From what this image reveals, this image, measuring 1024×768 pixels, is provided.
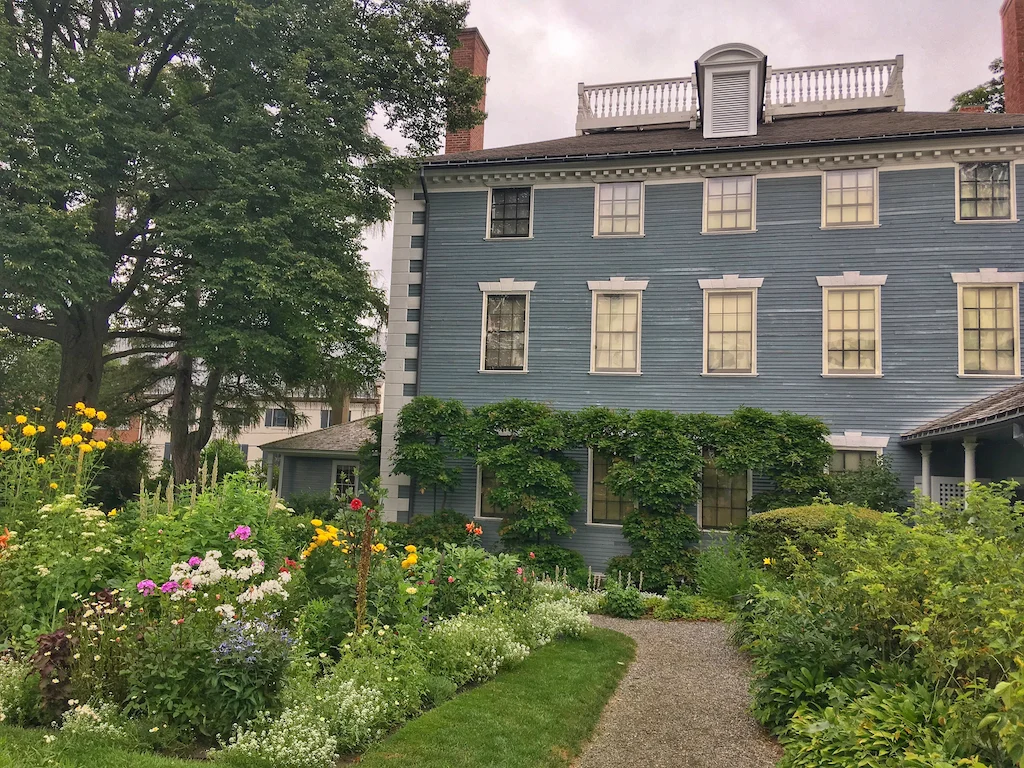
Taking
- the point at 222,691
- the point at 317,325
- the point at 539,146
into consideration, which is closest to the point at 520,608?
the point at 222,691

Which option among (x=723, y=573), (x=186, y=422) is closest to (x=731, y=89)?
(x=723, y=573)

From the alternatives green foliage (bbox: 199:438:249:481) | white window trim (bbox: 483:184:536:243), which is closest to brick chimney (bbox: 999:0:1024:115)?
white window trim (bbox: 483:184:536:243)

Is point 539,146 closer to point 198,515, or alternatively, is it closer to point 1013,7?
point 1013,7

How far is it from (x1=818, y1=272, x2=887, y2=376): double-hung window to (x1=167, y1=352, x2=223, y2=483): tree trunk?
1591cm

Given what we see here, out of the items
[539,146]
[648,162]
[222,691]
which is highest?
[539,146]

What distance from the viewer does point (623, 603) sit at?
11.6 m

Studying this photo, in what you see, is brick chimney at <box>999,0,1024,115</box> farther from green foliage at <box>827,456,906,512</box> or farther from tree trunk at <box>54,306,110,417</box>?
tree trunk at <box>54,306,110,417</box>

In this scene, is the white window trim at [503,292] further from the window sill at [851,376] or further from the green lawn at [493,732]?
the green lawn at [493,732]

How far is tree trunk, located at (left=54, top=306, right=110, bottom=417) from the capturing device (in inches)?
660

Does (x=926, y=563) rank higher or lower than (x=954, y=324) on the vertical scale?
lower

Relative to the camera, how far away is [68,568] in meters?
6.56

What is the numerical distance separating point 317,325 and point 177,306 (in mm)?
8134

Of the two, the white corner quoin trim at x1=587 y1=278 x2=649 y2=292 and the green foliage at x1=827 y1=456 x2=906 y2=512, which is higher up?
the white corner quoin trim at x1=587 y1=278 x2=649 y2=292

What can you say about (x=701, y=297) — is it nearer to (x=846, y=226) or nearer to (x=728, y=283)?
(x=728, y=283)
